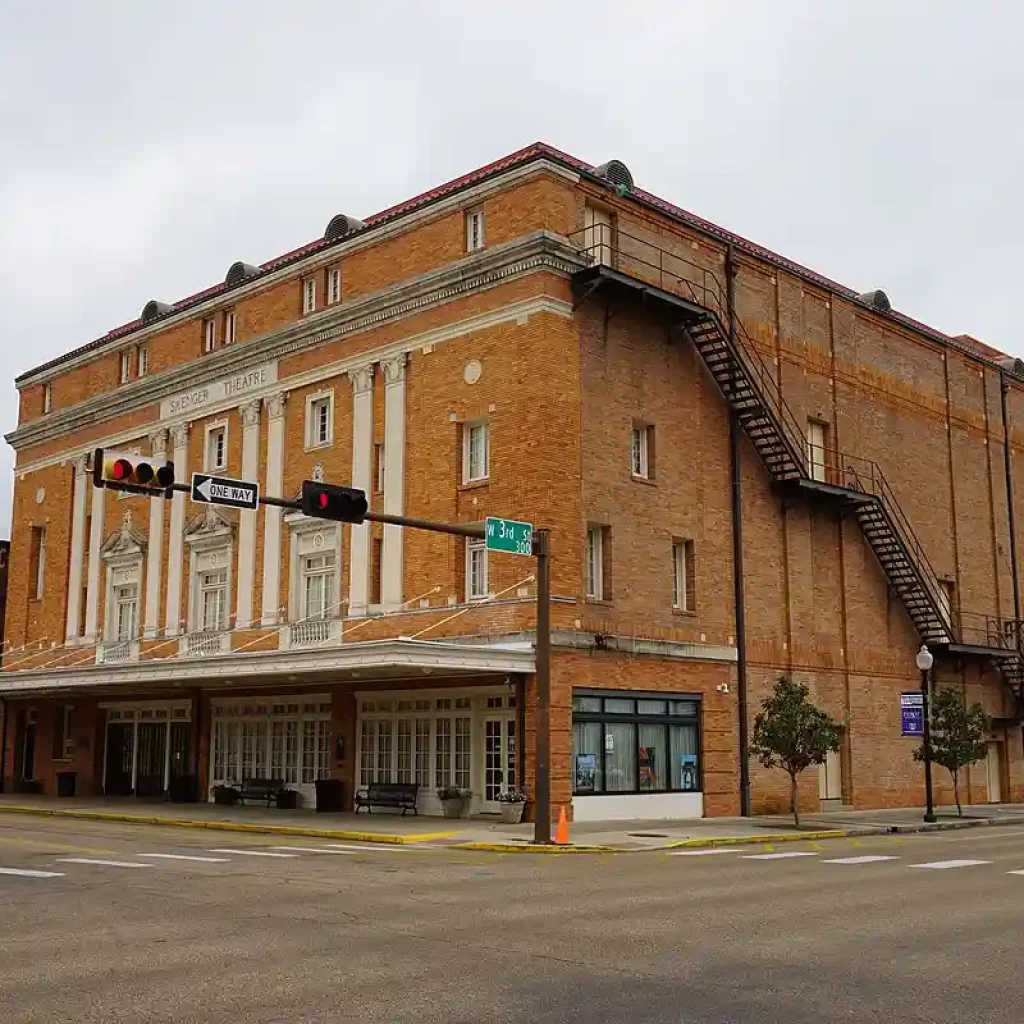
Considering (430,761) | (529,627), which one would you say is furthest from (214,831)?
(529,627)

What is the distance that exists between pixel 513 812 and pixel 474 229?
1401cm

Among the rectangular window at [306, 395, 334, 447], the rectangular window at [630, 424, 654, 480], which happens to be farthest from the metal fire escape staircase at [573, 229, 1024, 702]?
the rectangular window at [306, 395, 334, 447]

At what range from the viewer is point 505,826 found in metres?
27.8

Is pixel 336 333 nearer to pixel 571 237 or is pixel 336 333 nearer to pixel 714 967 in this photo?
pixel 571 237

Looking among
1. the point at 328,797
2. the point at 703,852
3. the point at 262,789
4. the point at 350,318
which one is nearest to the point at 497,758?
the point at 328,797

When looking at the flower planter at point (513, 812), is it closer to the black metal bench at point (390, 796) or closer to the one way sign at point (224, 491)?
the black metal bench at point (390, 796)

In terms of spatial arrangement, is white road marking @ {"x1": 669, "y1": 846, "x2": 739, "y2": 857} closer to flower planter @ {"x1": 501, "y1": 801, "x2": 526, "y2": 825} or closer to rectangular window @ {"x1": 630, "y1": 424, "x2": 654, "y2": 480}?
flower planter @ {"x1": 501, "y1": 801, "x2": 526, "y2": 825}

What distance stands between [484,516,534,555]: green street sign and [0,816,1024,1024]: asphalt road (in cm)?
602

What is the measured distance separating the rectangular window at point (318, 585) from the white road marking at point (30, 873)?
55.3ft

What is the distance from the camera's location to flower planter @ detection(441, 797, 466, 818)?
30266 mm

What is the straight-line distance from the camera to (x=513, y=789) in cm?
2877

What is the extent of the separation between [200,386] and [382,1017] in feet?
111

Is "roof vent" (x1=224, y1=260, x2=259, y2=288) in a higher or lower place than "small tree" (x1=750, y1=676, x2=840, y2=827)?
higher

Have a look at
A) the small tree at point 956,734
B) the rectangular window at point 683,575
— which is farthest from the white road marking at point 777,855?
the small tree at point 956,734
